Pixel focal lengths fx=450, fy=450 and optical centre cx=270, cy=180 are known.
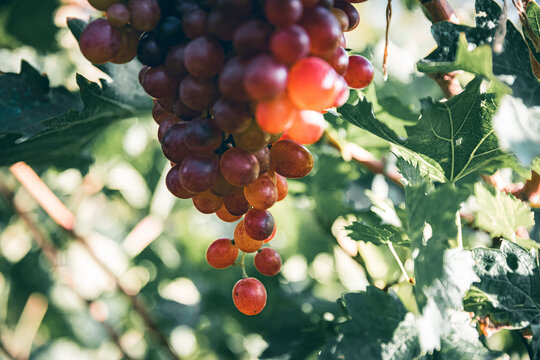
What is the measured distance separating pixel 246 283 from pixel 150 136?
93cm

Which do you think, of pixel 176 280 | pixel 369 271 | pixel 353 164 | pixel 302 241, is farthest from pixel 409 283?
pixel 176 280

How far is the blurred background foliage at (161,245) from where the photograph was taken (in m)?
0.97

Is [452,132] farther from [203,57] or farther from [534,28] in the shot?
[203,57]

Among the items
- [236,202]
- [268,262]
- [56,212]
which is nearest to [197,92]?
[236,202]

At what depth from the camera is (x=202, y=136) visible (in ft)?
1.50

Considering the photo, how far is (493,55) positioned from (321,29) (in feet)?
0.83

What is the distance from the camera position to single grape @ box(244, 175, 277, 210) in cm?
49

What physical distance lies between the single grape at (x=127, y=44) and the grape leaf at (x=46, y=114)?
21 cm

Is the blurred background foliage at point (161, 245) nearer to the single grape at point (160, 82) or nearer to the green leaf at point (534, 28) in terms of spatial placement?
the green leaf at point (534, 28)

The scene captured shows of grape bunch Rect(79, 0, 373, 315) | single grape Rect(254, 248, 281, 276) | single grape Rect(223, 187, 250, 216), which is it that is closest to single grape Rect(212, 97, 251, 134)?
grape bunch Rect(79, 0, 373, 315)

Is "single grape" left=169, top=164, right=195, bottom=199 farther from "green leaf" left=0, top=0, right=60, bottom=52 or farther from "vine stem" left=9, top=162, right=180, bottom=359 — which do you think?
"green leaf" left=0, top=0, right=60, bottom=52

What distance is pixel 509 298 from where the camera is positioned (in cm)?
57

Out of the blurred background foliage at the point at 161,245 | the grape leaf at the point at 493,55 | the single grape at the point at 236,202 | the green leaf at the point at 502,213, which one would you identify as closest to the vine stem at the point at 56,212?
the blurred background foliage at the point at 161,245

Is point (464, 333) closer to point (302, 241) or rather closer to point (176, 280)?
point (302, 241)
